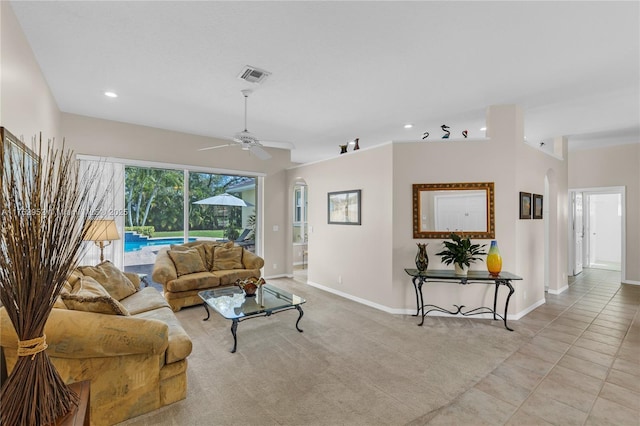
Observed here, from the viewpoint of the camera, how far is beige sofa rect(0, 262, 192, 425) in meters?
1.83

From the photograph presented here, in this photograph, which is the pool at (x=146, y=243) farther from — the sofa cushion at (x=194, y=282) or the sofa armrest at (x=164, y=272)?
the sofa cushion at (x=194, y=282)

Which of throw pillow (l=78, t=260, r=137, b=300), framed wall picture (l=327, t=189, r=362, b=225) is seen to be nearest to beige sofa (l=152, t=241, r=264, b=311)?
throw pillow (l=78, t=260, r=137, b=300)

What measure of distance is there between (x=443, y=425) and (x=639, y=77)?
13.4 feet

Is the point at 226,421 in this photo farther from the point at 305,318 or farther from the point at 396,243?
the point at 396,243

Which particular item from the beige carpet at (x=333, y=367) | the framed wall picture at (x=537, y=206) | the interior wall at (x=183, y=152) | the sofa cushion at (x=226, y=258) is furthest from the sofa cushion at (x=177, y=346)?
the framed wall picture at (x=537, y=206)

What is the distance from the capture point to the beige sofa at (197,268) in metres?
4.15

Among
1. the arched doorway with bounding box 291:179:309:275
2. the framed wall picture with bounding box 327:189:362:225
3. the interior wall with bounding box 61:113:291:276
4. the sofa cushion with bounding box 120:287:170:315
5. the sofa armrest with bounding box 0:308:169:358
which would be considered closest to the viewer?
the sofa armrest with bounding box 0:308:169:358

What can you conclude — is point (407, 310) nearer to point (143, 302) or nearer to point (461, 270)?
point (461, 270)

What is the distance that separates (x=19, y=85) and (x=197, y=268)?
302 centimetres

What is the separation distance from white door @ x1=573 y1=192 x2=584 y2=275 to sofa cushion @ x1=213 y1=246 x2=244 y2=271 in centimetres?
743

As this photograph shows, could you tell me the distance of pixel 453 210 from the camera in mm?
3975

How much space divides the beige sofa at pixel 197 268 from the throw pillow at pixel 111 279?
0.65 m

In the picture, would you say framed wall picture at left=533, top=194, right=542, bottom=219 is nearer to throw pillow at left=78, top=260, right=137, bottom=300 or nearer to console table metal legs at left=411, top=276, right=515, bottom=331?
console table metal legs at left=411, top=276, right=515, bottom=331

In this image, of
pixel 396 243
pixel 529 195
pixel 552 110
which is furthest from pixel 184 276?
pixel 552 110
